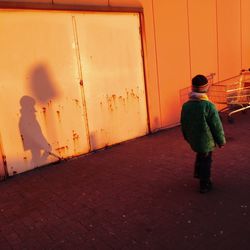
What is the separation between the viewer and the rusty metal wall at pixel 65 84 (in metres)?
6.21

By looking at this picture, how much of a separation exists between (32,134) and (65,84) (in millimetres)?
1165

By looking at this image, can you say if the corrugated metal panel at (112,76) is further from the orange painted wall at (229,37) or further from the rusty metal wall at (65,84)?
the orange painted wall at (229,37)

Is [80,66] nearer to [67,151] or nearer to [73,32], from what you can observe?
[73,32]

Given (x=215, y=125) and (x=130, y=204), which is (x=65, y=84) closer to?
(x=130, y=204)

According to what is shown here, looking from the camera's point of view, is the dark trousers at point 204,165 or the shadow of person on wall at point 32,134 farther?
the shadow of person on wall at point 32,134

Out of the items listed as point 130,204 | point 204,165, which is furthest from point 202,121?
point 130,204

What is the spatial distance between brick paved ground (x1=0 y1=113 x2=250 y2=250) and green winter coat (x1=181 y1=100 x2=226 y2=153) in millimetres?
743

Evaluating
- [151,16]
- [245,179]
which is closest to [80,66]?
[151,16]

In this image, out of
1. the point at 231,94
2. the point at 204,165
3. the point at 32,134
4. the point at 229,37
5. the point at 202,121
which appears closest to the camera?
the point at 202,121

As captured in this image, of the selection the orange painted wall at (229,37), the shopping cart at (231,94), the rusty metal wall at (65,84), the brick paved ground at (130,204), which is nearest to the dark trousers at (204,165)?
the brick paved ground at (130,204)

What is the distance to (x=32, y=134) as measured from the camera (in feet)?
21.5

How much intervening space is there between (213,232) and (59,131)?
3.85m

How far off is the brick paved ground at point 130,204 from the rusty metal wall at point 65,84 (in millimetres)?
510

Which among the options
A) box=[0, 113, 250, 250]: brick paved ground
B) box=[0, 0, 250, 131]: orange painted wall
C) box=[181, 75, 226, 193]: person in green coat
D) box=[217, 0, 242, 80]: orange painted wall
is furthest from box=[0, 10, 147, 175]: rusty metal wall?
box=[217, 0, 242, 80]: orange painted wall
